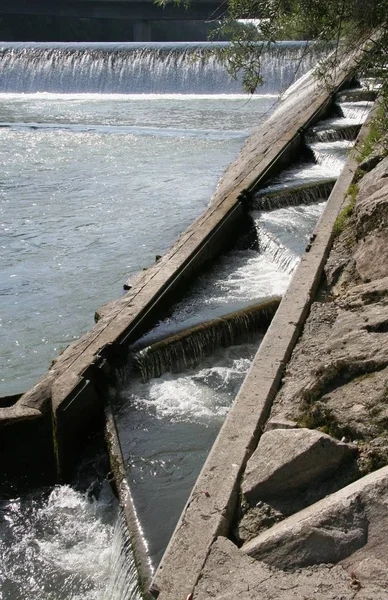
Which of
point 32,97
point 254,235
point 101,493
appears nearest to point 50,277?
point 254,235

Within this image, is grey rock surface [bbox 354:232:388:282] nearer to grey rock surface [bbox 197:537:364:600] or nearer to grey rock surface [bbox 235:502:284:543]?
grey rock surface [bbox 235:502:284:543]

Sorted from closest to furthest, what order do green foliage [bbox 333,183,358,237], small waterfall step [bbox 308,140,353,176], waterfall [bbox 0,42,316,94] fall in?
green foliage [bbox 333,183,358,237] → small waterfall step [bbox 308,140,353,176] → waterfall [bbox 0,42,316,94]

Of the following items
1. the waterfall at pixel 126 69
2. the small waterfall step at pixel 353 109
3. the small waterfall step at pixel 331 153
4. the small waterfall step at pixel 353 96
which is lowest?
the waterfall at pixel 126 69

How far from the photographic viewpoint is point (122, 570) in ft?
13.0

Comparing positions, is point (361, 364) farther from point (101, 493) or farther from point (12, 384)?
point (12, 384)

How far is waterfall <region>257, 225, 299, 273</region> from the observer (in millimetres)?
7348

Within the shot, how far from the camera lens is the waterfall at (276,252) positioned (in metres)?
7.35

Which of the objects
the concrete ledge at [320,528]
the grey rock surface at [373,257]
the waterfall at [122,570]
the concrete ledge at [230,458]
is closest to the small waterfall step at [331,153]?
the grey rock surface at [373,257]

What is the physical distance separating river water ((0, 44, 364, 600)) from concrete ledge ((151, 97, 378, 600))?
0.68m

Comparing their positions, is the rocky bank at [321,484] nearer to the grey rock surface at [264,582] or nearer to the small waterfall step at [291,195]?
the grey rock surface at [264,582]

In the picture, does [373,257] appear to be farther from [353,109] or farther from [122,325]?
[353,109]

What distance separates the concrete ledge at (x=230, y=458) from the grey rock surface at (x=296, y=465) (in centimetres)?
10

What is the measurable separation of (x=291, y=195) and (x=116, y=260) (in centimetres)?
200

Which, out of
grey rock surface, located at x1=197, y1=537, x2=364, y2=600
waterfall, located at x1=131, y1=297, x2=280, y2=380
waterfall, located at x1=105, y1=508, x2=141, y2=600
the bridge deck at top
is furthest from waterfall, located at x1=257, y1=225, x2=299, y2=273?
the bridge deck at top
